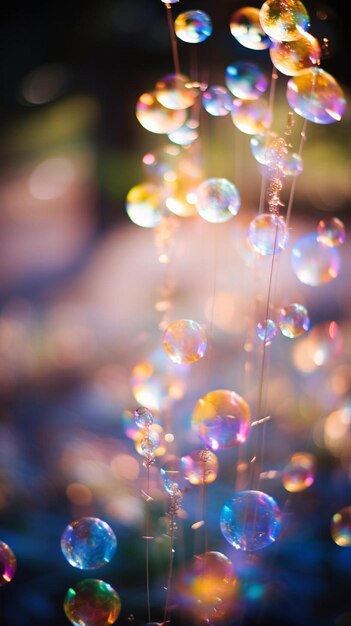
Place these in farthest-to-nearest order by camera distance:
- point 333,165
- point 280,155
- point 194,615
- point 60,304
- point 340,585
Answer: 1. point 60,304
2. point 333,165
3. point 340,585
4. point 194,615
5. point 280,155

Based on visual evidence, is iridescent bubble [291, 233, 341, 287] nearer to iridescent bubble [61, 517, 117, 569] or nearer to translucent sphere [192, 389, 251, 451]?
translucent sphere [192, 389, 251, 451]

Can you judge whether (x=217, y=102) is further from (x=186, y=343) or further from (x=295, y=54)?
(x=186, y=343)

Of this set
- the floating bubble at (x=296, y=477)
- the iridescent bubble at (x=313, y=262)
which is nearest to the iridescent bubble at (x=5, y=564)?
the floating bubble at (x=296, y=477)

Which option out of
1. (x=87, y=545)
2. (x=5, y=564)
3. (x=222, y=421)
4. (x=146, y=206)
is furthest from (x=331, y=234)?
(x=5, y=564)

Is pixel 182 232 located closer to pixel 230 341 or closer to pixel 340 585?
pixel 230 341

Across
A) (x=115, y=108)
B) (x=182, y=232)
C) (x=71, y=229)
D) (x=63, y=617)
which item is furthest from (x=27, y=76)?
(x=63, y=617)

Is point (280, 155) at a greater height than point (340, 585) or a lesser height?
greater

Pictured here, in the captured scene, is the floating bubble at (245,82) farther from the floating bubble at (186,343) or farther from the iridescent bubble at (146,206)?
the floating bubble at (186,343)
